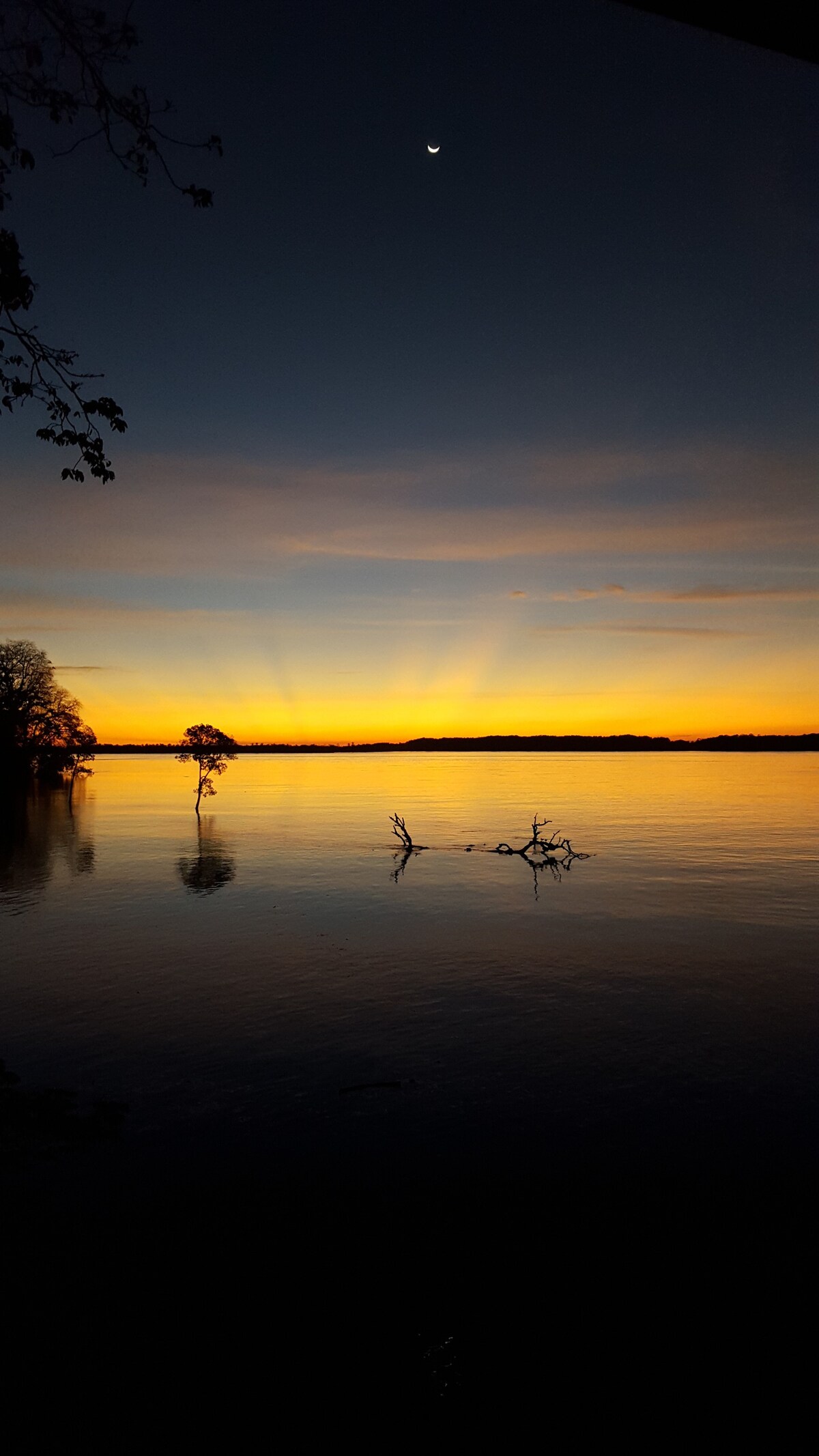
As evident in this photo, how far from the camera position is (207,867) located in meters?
51.6

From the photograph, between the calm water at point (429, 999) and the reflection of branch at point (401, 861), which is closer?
the calm water at point (429, 999)

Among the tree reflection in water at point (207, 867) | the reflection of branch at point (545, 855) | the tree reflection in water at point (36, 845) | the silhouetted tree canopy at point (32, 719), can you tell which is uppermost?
the silhouetted tree canopy at point (32, 719)

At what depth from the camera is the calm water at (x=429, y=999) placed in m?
14.7

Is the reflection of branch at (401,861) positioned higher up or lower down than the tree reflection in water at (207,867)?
lower down

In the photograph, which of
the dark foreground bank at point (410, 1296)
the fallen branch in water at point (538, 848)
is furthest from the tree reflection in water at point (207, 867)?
the dark foreground bank at point (410, 1296)

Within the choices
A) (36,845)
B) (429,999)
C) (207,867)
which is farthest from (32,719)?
(429,999)

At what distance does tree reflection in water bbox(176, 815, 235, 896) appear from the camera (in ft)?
144

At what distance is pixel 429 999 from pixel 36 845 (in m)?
54.0

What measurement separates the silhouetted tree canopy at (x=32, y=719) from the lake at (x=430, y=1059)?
61500 mm

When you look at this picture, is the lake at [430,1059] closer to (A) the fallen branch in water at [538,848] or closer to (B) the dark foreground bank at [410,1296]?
(B) the dark foreground bank at [410,1296]

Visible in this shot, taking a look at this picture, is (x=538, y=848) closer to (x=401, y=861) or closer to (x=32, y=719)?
(x=401, y=861)

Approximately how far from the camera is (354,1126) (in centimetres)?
1457

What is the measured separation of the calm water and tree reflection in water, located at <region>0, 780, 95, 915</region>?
0.49m

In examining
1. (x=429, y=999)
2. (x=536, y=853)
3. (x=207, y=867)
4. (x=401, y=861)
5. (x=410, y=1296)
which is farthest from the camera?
(x=536, y=853)
